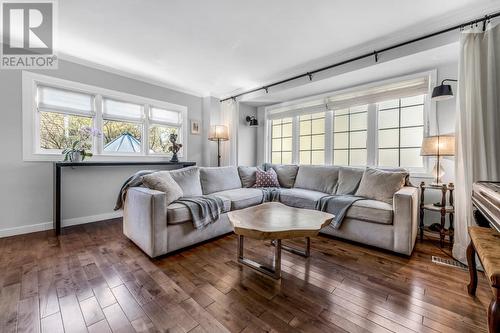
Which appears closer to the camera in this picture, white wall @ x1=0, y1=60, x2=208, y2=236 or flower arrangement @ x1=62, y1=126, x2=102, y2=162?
white wall @ x1=0, y1=60, x2=208, y2=236

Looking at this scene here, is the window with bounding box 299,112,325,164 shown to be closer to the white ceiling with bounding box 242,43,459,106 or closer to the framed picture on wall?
the white ceiling with bounding box 242,43,459,106

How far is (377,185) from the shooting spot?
264cm

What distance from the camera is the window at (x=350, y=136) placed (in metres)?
3.51

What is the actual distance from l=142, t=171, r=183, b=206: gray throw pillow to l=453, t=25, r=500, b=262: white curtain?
9.54ft

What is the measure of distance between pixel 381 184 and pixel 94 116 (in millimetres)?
4185

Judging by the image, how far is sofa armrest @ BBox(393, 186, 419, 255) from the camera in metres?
2.12

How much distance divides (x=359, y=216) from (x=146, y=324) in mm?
2189

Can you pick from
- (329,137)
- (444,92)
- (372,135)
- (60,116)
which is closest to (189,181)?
(60,116)

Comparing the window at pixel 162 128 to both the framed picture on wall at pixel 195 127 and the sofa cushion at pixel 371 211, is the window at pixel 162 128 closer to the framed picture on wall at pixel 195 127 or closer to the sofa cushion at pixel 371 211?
the framed picture on wall at pixel 195 127

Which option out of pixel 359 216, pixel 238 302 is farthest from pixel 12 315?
pixel 359 216

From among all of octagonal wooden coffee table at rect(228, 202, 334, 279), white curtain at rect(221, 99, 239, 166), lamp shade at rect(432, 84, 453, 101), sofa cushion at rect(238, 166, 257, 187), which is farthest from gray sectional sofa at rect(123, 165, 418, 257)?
white curtain at rect(221, 99, 239, 166)

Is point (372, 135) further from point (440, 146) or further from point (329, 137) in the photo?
point (440, 146)

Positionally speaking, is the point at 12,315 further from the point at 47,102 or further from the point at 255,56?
the point at 255,56

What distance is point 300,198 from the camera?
2992 mm
